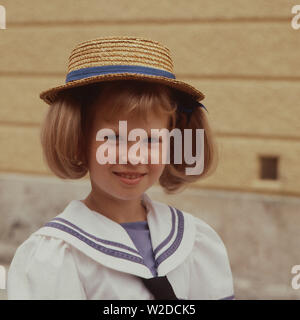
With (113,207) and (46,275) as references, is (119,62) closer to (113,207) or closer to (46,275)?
(113,207)

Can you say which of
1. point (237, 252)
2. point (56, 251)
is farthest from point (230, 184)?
point (56, 251)

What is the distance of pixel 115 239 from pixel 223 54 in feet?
9.15

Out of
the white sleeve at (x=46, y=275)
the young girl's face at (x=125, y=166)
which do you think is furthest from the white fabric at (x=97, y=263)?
the young girl's face at (x=125, y=166)

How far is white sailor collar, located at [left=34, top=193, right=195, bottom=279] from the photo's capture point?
147cm

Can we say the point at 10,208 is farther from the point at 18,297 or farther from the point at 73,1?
the point at 18,297

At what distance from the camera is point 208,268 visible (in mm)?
1719

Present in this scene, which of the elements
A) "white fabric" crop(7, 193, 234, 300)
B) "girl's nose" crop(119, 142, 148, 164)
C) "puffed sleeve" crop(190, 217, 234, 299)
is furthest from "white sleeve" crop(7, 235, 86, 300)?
"puffed sleeve" crop(190, 217, 234, 299)

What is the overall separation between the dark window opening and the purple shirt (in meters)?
2.55

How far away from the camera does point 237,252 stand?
3957 millimetres

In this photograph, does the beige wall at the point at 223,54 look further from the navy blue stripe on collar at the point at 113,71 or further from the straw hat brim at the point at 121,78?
the navy blue stripe on collar at the point at 113,71

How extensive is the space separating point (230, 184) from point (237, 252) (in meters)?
0.56

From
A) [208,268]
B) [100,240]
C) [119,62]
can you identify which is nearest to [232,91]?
[208,268]

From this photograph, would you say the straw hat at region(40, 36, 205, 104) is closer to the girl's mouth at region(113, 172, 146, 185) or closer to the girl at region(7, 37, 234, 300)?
the girl at region(7, 37, 234, 300)

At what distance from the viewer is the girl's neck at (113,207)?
1627mm
